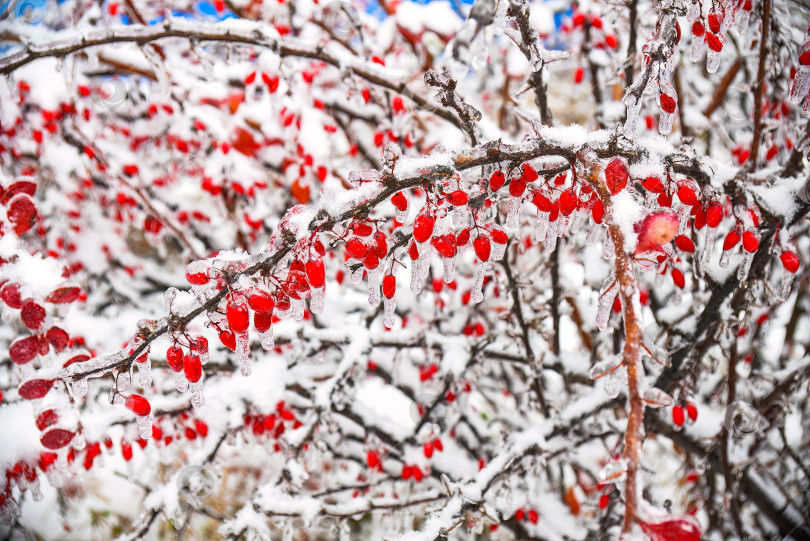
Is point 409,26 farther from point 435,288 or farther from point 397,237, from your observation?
point 397,237

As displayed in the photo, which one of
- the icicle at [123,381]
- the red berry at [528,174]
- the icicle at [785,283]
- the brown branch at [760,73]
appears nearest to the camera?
the icicle at [123,381]

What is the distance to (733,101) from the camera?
3441 millimetres

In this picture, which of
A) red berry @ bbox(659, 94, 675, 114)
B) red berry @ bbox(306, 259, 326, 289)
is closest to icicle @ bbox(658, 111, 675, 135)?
red berry @ bbox(659, 94, 675, 114)

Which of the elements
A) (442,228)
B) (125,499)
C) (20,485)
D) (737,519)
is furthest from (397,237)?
(125,499)

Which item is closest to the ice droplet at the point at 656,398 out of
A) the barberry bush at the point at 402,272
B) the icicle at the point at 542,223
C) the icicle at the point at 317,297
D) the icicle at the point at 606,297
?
the barberry bush at the point at 402,272

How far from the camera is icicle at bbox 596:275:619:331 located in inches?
31.0

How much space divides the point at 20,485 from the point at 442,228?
151cm

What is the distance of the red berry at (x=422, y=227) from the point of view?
900mm

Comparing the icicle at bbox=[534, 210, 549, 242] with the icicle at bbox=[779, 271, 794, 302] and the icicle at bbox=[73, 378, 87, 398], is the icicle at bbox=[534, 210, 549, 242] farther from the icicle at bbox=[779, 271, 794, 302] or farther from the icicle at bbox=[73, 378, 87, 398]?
the icicle at bbox=[73, 378, 87, 398]

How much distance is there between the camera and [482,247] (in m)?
1.00

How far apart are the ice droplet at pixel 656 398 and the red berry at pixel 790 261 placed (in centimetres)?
74

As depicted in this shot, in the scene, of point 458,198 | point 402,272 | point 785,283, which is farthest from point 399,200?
point 402,272

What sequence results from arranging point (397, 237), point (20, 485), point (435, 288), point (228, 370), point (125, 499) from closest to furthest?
point (397, 237)
point (20, 485)
point (228, 370)
point (435, 288)
point (125, 499)

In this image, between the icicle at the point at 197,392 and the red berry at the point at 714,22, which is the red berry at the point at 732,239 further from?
the icicle at the point at 197,392
